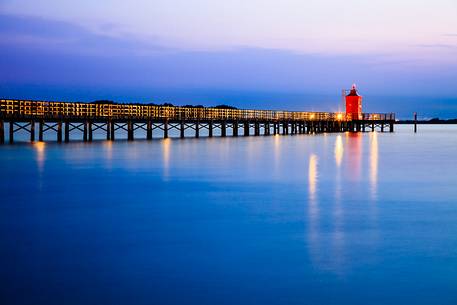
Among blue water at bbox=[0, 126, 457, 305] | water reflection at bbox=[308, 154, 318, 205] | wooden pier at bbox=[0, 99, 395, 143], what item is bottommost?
blue water at bbox=[0, 126, 457, 305]

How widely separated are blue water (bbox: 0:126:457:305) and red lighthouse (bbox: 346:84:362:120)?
254 ft

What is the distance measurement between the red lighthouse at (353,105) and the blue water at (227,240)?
254 ft

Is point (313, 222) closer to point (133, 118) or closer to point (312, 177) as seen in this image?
point (312, 177)

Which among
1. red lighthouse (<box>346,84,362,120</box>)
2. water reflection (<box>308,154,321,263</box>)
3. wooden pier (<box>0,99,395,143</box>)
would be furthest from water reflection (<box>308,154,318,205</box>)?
red lighthouse (<box>346,84,362,120</box>)

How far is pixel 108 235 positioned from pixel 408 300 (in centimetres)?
656

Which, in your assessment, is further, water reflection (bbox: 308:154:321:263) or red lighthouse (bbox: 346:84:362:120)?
red lighthouse (bbox: 346:84:362:120)

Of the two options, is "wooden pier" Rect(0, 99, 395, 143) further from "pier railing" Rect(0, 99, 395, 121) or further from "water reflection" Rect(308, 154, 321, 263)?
"water reflection" Rect(308, 154, 321, 263)

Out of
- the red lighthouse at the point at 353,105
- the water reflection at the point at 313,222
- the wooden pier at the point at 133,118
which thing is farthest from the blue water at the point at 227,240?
the red lighthouse at the point at 353,105

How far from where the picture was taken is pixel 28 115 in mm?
52000

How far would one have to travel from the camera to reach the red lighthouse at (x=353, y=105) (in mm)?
102562

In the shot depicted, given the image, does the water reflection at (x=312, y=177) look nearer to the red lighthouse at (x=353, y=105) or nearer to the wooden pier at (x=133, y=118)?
the wooden pier at (x=133, y=118)

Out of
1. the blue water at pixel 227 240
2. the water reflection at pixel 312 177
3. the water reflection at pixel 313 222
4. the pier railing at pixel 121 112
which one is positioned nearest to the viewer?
the blue water at pixel 227 240

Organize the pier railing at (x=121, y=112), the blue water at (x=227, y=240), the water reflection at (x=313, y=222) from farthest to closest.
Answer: the pier railing at (x=121, y=112) < the water reflection at (x=313, y=222) < the blue water at (x=227, y=240)

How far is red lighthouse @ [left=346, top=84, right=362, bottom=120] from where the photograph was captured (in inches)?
4038
